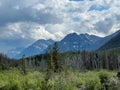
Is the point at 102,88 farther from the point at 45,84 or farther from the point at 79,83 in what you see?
the point at 45,84

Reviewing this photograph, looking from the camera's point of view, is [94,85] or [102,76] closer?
[94,85]

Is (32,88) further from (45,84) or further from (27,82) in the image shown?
(45,84)

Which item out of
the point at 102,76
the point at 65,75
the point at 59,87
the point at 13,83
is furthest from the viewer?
the point at 102,76

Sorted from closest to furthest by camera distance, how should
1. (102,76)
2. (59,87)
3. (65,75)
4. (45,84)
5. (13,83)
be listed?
(45,84) < (59,87) < (13,83) < (65,75) < (102,76)

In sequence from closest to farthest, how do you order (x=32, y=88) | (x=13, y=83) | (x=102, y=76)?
(x=32, y=88) < (x=13, y=83) < (x=102, y=76)

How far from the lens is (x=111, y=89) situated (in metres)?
24.7

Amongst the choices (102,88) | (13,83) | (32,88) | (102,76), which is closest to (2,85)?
(13,83)

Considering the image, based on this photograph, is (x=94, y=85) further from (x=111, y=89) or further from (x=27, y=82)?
(x=27, y=82)

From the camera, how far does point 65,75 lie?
89.7ft

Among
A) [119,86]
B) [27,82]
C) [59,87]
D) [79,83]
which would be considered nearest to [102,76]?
[79,83]

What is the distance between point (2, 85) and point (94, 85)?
6.53m

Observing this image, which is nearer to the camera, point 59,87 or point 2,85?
point 59,87

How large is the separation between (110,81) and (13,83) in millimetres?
7588

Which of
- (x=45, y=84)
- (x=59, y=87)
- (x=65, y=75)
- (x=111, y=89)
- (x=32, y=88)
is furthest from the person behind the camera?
(x=65, y=75)
